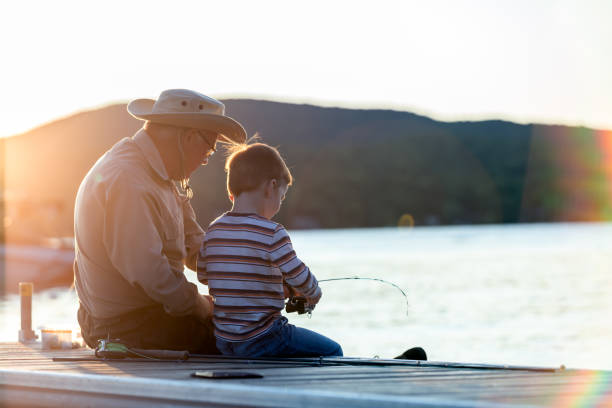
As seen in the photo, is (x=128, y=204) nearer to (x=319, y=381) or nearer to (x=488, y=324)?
(x=319, y=381)

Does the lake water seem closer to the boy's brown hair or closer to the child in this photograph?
the child

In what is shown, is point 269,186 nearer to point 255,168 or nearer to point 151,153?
point 255,168

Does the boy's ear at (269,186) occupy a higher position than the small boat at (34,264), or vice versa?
the small boat at (34,264)

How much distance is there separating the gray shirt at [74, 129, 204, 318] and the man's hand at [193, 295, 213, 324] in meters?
0.07

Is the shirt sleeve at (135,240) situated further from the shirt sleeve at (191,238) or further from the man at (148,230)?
the shirt sleeve at (191,238)

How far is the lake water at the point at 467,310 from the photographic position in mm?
13086

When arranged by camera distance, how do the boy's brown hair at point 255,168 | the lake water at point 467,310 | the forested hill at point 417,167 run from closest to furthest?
the boy's brown hair at point 255,168 < the lake water at point 467,310 < the forested hill at point 417,167

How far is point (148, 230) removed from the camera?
3.92 meters

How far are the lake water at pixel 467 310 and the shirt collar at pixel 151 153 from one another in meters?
2.88

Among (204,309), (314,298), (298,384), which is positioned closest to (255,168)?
(314,298)

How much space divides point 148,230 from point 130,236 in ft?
0.27

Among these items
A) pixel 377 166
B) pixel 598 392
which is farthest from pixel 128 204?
pixel 377 166

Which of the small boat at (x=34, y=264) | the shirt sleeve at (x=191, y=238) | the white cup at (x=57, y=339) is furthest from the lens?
the small boat at (x=34, y=264)

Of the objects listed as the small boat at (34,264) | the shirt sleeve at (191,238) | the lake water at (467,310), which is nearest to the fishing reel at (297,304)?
the shirt sleeve at (191,238)
